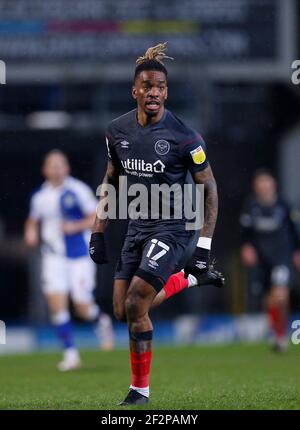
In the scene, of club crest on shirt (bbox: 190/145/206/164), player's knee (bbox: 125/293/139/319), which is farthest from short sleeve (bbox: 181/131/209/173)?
player's knee (bbox: 125/293/139/319)

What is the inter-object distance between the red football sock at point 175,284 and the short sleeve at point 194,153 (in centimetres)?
91

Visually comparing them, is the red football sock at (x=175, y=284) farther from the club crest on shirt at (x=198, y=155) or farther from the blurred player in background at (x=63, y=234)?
the blurred player in background at (x=63, y=234)

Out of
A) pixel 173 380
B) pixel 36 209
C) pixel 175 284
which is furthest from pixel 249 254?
pixel 175 284

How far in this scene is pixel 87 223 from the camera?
13.3 meters

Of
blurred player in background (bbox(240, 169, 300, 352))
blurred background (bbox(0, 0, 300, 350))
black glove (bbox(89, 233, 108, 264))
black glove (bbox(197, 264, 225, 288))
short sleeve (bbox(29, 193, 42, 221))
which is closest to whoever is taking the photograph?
black glove (bbox(89, 233, 108, 264))

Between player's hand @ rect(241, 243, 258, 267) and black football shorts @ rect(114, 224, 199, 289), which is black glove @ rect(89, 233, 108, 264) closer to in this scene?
black football shorts @ rect(114, 224, 199, 289)

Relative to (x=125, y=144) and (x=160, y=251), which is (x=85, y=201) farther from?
(x=160, y=251)

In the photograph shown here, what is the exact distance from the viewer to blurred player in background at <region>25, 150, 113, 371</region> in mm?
13281

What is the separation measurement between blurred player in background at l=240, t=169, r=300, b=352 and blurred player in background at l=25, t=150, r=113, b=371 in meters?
2.44

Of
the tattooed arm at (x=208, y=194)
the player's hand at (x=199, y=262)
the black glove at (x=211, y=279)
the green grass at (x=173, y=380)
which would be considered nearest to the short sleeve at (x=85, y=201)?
the green grass at (x=173, y=380)

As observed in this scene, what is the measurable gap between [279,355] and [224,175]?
4858 millimetres

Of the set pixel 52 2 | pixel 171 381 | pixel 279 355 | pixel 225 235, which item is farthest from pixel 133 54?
pixel 171 381
